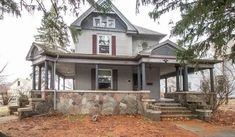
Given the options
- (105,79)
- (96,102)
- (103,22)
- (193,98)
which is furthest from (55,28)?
(103,22)

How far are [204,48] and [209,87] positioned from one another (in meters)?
8.28

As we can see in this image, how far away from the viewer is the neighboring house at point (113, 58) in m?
17.1

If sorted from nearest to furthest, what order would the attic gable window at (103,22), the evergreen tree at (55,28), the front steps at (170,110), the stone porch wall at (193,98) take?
the evergreen tree at (55,28) → the front steps at (170,110) → the stone porch wall at (193,98) → the attic gable window at (103,22)

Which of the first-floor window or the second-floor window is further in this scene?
the second-floor window

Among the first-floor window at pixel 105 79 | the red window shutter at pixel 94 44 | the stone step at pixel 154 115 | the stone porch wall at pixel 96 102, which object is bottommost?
the stone step at pixel 154 115

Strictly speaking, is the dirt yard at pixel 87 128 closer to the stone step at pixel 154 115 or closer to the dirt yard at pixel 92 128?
the dirt yard at pixel 92 128

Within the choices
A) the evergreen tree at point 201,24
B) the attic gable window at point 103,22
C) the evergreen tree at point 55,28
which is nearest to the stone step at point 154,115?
the evergreen tree at point 201,24

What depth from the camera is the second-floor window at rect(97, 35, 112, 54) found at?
19266mm

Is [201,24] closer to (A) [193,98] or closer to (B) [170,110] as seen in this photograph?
(B) [170,110]

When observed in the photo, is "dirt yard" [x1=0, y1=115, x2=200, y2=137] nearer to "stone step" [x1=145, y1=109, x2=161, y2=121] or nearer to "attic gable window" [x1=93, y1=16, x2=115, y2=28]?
"stone step" [x1=145, y1=109, x2=161, y2=121]

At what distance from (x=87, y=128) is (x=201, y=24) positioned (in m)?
5.88

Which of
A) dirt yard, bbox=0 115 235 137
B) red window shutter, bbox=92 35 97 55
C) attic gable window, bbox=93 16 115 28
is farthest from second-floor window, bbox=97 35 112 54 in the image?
dirt yard, bbox=0 115 235 137

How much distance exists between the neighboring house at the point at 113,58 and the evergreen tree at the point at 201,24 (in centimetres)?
620

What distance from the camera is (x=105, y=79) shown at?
1889 centimetres
